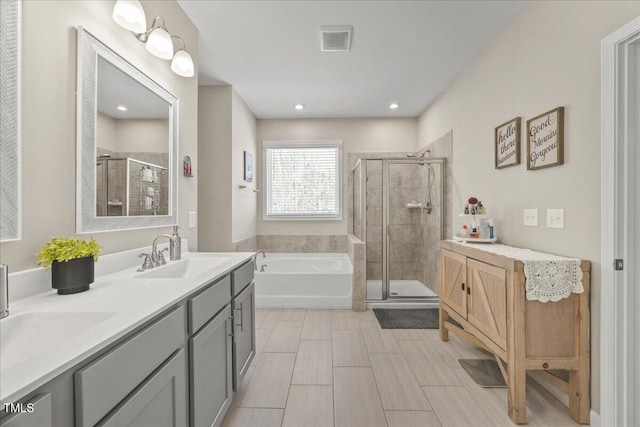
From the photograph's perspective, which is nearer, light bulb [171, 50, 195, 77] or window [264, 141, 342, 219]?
light bulb [171, 50, 195, 77]

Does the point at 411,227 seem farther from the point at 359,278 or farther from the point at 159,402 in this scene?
the point at 159,402

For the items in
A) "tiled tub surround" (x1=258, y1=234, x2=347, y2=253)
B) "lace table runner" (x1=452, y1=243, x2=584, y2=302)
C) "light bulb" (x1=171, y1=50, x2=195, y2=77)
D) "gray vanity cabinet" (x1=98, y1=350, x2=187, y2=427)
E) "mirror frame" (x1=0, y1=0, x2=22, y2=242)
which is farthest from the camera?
"tiled tub surround" (x1=258, y1=234, x2=347, y2=253)

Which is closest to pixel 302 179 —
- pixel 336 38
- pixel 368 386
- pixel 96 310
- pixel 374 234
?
pixel 374 234

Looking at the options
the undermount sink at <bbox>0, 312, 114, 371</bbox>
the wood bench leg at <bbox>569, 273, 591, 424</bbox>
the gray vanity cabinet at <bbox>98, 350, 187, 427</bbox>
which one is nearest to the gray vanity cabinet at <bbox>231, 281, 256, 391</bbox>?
the gray vanity cabinet at <bbox>98, 350, 187, 427</bbox>

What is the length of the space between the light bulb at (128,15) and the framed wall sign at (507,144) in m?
2.53

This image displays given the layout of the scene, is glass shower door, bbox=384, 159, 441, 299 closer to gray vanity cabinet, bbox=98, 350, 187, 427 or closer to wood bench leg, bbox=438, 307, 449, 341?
wood bench leg, bbox=438, 307, 449, 341

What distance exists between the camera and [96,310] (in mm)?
974

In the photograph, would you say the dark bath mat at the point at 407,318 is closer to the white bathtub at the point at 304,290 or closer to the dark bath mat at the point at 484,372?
the white bathtub at the point at 304,290

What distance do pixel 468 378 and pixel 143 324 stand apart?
2188 millimetres

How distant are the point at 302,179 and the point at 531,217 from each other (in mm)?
3303

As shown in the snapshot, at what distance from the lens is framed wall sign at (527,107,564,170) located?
1.93 m

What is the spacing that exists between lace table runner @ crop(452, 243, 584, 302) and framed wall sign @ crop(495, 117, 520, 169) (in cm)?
92

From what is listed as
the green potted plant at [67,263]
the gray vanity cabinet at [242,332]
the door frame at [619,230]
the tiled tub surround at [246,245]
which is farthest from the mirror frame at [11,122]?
the tiled tub surround at [246,245]

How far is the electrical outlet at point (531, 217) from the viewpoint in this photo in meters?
2.16
